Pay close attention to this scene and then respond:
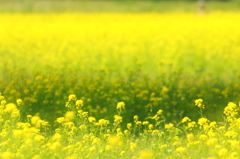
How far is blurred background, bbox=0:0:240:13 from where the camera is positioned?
24.6m

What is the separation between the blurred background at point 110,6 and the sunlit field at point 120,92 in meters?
9.78

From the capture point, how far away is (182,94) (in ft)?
23.2

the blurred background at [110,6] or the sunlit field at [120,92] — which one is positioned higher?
the blurred background at [110,6]

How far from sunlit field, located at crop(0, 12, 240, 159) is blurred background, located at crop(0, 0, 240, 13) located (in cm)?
978

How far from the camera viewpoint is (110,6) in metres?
26.4

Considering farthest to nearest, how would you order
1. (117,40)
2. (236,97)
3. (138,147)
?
(117,40) → (236,97) → (138,147)

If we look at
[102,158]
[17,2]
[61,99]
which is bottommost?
A: [102,158]

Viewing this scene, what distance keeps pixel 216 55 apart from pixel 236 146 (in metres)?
6.75

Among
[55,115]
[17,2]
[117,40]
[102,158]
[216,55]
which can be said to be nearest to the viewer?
[102,158]

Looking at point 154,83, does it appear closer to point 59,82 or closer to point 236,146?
point 59,82

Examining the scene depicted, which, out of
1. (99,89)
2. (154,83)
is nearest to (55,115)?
(99,89)

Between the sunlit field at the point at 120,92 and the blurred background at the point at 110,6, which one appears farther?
the blurred background at the point at 110,6

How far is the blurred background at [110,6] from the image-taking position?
24641 millimetres

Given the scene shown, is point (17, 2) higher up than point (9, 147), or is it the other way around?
point (17, 2)
